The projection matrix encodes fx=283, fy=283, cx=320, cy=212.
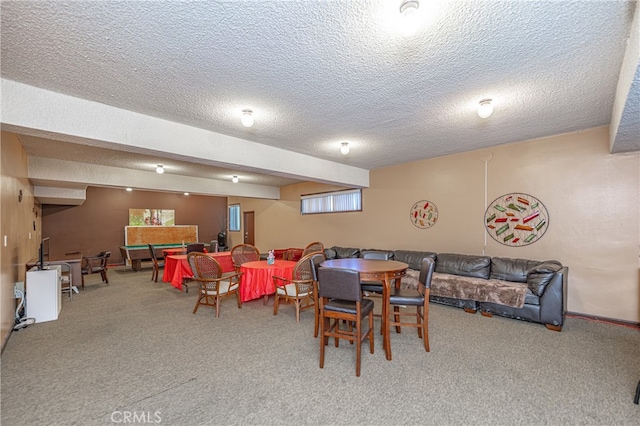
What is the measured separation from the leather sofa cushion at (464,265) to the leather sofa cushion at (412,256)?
0.23 m

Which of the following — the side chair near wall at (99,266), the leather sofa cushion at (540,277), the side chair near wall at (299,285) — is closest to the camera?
the leather sofa cushion at (540,277)

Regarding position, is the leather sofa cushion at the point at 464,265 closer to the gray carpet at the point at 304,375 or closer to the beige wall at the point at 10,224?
the gray carpet at the point at 304,375

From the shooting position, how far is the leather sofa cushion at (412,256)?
533cm

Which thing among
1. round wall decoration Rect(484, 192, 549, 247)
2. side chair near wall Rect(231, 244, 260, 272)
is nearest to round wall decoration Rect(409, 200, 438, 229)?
round wall decoration Rect(484, 192, 549, 247)

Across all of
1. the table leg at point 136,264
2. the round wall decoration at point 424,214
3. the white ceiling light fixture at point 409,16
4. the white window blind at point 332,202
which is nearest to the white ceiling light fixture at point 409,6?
the white ceiling light fixture at point 409,16

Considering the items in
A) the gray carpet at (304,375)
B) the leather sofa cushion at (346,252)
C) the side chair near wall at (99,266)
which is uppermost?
the leather sofa cushion at (346,252)

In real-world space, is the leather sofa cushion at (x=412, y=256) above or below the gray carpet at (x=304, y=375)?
above

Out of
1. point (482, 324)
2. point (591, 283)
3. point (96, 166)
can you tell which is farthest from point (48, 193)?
point (591, 283)

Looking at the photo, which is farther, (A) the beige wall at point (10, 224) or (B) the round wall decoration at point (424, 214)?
(B) the round wall decoration at point (424, 214)

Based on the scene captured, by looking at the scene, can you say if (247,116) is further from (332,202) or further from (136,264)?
(136,264)

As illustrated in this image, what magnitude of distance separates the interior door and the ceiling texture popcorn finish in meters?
6.44

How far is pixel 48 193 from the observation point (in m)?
6.58

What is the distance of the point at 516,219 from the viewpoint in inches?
181

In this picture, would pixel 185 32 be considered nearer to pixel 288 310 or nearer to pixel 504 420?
pixel 504 420
